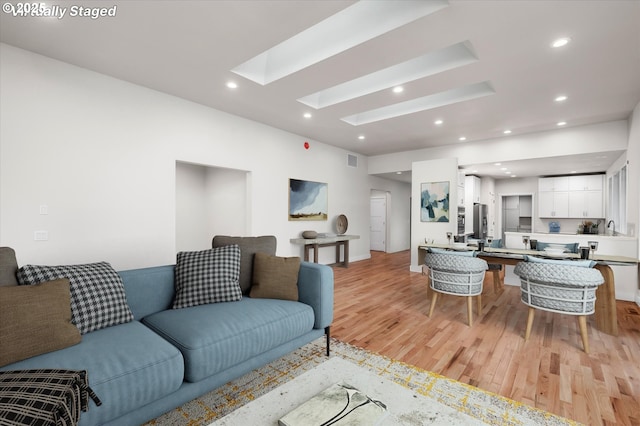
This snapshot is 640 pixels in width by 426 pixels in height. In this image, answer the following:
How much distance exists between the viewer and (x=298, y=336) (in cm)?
233

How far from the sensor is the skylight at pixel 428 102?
13.3 feet

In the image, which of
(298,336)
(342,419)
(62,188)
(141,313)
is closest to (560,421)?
(342,419)

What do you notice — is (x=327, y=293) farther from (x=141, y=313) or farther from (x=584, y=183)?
(x=584, y=183)

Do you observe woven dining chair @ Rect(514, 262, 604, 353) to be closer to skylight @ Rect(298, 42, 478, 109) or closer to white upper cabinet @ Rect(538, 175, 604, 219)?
skylight @ Rect(298, 42, 478, 109)

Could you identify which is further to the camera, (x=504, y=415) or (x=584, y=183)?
(x=584, y=183)

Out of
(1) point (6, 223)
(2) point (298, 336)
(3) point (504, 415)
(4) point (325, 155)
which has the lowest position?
(3) point (504, 415)

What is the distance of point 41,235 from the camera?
3059 millimetres

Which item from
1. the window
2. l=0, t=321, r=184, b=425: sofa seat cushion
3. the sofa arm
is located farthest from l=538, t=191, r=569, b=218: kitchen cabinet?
l=0, t=321, r=184, b=425: sofa seat cushion

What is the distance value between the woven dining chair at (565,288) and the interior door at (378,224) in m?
6.60

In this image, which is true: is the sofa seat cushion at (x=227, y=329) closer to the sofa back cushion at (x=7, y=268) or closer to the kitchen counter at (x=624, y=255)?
the sofa back cushion at (x=7, y=268)

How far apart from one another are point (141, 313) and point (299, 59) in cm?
288

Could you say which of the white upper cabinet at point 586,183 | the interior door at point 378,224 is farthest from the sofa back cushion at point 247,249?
the white upper cabinet at point 586,183

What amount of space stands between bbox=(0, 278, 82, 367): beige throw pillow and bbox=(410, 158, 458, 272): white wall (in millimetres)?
5250

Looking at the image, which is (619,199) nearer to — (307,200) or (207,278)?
(307,200)
